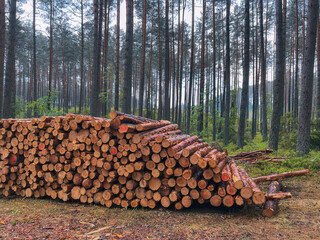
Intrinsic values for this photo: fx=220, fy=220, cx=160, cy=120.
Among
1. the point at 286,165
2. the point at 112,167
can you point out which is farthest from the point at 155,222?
the point at 286,165

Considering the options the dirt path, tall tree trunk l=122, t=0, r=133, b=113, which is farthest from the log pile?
tall tree trunk l=122, t=0, r=133, b=113

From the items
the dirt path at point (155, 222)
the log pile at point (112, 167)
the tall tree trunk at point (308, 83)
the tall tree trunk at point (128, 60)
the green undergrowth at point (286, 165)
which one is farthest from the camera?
the tall tree trunk at point (128, 60)

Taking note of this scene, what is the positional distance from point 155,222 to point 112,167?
60.7 inches

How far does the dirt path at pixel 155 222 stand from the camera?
3.59 meters

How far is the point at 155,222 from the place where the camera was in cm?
409

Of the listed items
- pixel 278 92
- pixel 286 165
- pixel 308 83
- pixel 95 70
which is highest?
pixel 95 70

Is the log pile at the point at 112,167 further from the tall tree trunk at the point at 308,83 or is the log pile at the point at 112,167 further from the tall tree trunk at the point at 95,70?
the tall tree trunk at the point at 95,70

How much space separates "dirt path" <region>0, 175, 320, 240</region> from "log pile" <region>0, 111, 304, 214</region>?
0.27m

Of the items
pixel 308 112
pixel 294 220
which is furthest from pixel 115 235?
pixel 308 112

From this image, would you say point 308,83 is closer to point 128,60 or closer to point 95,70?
point 128,60

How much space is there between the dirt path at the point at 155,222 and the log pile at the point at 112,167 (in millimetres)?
265

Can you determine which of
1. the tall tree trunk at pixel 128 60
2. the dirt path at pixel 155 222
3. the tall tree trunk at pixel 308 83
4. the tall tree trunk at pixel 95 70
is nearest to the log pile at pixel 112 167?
the dirt path at pixel 155 222

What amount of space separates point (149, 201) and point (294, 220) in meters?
2.75

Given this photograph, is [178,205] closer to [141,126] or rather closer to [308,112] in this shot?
[141,126]
